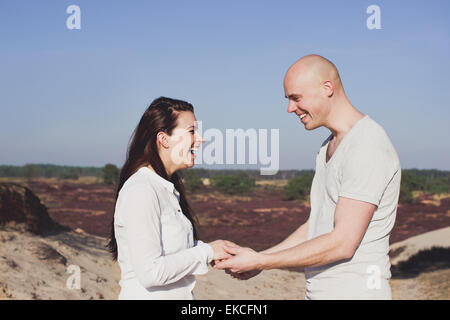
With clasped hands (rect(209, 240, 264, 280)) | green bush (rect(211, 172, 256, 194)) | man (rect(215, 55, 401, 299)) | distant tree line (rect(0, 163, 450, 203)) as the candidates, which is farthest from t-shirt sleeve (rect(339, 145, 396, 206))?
green bush (rect(211, 172, 256, 194))

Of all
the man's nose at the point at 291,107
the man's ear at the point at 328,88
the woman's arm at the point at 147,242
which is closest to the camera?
the woman's arm at the point at 147,242

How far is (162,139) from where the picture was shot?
9.81 ft

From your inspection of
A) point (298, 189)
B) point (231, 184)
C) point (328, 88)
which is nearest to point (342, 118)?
point (328, 88)

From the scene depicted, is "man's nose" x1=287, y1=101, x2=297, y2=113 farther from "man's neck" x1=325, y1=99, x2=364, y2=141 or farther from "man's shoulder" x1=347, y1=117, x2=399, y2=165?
"man's shoulder" x1=347, y1=117, x2=399, y2=165

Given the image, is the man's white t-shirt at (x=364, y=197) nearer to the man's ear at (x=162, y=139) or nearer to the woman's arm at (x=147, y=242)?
the woman's arm at (x=147, y=242)

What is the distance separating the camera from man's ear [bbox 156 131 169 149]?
117 inches

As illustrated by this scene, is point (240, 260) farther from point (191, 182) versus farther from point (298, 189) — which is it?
point (191, 182)

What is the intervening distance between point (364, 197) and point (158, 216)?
3.68 ft

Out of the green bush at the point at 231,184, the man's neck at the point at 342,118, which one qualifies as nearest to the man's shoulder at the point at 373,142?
the man's neck at the point at 342,118

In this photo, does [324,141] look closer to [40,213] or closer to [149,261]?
[149,261]

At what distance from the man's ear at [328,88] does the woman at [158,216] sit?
2.75 ft

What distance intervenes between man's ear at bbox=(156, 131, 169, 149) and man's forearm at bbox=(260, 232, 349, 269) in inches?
38.2

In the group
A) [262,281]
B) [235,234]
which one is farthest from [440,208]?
[262,281]

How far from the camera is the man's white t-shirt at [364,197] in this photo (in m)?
2.72
